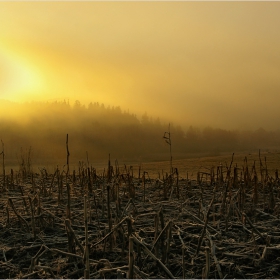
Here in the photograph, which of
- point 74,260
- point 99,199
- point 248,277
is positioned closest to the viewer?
point 248,277

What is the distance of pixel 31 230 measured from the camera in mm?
4305

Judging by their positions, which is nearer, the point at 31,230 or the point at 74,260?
the point at 74,260

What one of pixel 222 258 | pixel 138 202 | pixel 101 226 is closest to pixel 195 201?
pixel 138 202

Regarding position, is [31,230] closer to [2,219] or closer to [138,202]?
[2,219]

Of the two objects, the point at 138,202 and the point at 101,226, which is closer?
the point at 101,226

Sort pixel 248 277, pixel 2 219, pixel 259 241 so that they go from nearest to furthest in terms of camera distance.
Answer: pixel 248 277 < pixel 259 241 < pixel 2 219

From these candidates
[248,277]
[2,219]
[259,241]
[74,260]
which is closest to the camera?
[248,277]

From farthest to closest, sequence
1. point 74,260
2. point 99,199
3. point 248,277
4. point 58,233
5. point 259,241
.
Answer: point 99,199 → point 58,233 → point 259,241 → point 74,260 → point 248,277

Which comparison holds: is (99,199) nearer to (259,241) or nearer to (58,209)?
(58,209)

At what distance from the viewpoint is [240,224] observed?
4.28 m

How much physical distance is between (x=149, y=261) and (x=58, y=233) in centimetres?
146

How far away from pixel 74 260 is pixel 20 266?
1.66 ft

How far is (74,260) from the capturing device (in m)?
3.18

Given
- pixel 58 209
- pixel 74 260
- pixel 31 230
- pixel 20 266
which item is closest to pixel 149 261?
pixel 74 260
